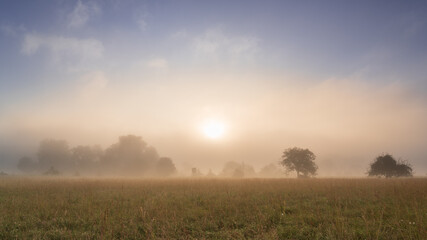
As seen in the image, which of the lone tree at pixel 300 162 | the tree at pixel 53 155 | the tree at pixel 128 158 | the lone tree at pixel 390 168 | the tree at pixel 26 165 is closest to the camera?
the lone tree at pixel 390 168

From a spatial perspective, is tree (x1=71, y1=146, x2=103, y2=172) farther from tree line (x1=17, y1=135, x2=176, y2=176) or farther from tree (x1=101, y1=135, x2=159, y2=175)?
tree (x1=101, y1=135, x2=159, y2=175)

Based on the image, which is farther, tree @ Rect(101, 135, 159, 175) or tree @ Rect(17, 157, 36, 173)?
tree @ Rect(17, 157, 36, 173)

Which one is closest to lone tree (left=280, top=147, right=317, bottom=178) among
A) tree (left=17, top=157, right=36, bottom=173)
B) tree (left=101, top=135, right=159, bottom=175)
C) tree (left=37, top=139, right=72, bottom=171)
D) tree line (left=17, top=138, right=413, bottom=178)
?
tree line (left=17, top=138, right=413, bottom=178)

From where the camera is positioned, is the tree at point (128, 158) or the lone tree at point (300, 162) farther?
the tree at point (128, 158)

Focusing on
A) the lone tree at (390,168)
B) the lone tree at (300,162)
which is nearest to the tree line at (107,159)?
the lone tree at (300,162)

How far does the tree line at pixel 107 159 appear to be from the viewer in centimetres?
8025

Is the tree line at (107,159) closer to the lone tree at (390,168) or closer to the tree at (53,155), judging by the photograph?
the tree at (53,155)

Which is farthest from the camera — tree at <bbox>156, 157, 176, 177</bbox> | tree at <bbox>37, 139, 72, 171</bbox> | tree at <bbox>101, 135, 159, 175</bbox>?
tree at <bbox>37, 139, 72, 171</bbox>

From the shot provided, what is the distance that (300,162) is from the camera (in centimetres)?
4716

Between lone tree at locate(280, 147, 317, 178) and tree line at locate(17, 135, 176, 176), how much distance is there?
1870 inches

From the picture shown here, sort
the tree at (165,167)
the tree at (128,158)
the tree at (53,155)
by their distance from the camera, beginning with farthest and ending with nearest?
the tree at (53,155)
the tree at (165,167)
the tree at (128,158)

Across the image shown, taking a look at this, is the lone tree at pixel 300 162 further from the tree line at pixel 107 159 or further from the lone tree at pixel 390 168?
the tree line at pixel 107 159

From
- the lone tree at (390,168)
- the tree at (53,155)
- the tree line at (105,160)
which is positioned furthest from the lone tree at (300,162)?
the tree at (53,155)

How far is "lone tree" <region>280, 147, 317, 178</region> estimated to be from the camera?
46.8 m
